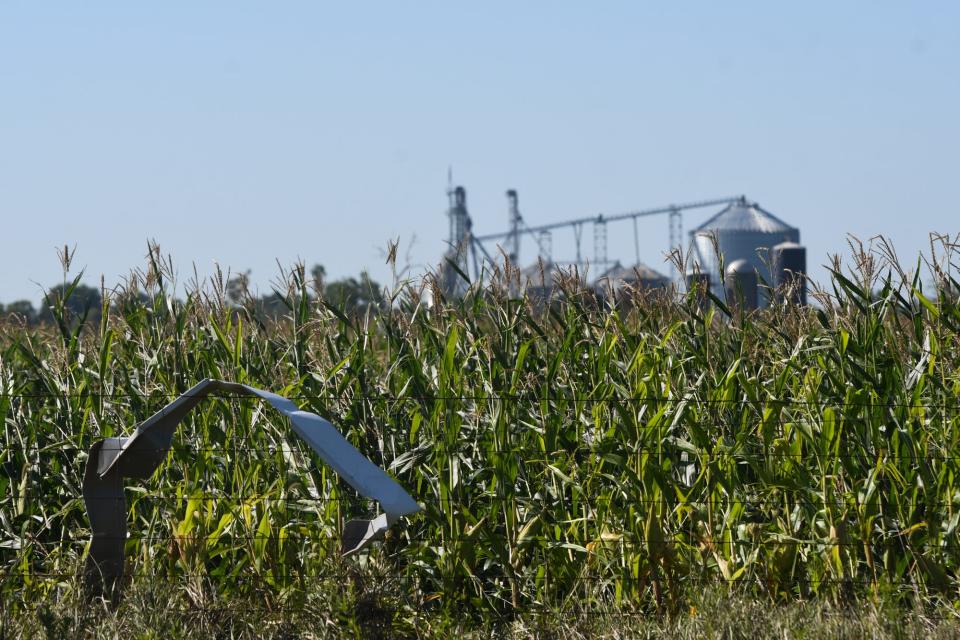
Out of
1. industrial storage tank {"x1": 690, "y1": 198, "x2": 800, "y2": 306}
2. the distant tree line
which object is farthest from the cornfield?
industrial storage tank {"x1": 690, "y1": 198, "x2": 800, "y2": 306}

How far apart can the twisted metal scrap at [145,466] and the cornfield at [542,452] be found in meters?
0.18

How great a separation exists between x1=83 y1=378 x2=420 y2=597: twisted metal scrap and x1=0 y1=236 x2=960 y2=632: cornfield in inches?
7.0

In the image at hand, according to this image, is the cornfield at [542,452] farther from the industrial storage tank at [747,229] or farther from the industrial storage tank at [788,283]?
the industrial storage tank at [747,229]

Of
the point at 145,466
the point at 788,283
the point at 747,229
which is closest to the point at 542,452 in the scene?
the point at 788,283

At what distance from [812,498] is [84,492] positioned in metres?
2.90

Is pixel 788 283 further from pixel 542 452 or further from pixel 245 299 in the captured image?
pixel 245 299

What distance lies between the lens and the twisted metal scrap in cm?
389

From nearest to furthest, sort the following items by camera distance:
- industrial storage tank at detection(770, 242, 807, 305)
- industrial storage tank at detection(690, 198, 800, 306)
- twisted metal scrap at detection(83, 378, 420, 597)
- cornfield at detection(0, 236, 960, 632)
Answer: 1. twisted metal scrap at detection(83, 378, 420, 597)
2. cornfield at detection(0, 236, 960, 632)
3. industrial storage tank at detection(770, 242, 807, 305)
4. industrial storage tank at detection(690, 198, 800, 306)

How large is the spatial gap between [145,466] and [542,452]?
165 centimetres

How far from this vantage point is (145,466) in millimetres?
4488

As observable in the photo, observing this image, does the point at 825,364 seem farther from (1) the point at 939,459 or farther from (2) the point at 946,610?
(2) the point at 946,610

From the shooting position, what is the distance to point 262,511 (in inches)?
196

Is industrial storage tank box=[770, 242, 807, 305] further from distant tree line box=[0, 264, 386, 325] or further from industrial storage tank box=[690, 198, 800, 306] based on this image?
industrial storage tank box=[690, 198, 800, 306]

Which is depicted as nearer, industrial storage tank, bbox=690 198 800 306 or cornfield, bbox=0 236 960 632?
cornfield, bbox=0 236 960 632
